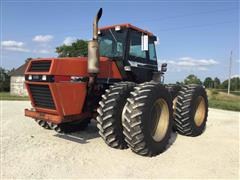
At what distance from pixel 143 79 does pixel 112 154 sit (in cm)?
263

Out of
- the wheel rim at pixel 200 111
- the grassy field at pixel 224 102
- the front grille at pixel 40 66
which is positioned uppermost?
the front grille at pixel 40 66

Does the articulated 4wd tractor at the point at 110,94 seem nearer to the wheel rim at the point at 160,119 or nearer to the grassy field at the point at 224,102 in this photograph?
the wheel rim at the point at 160,119

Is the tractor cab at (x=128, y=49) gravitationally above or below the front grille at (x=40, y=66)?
above

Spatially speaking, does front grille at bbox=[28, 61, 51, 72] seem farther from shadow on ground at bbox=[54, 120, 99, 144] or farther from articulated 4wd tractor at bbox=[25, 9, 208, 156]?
shadow on ground at bbox=[54, 120, 99, 144]

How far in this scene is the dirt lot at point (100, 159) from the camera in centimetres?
468

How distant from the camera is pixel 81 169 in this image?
15.7 ft

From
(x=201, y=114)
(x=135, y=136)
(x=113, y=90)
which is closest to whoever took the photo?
(x=135, y=136)

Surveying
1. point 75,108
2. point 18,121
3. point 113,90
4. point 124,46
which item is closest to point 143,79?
point 124,46

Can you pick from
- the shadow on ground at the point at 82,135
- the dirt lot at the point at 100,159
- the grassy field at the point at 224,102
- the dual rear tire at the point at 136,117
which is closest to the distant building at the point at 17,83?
the grassy field at the point at 224,102

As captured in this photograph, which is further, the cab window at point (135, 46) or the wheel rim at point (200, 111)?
the wheel rim at point (200, 111)

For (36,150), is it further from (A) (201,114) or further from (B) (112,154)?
(A) (201,114)

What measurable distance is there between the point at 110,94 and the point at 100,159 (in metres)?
1.34

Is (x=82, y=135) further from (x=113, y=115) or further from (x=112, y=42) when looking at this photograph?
(x=112, y=42)

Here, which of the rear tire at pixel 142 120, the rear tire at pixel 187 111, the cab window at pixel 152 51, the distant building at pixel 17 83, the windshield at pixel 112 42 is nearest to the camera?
the rear tire at pixel 142 120
